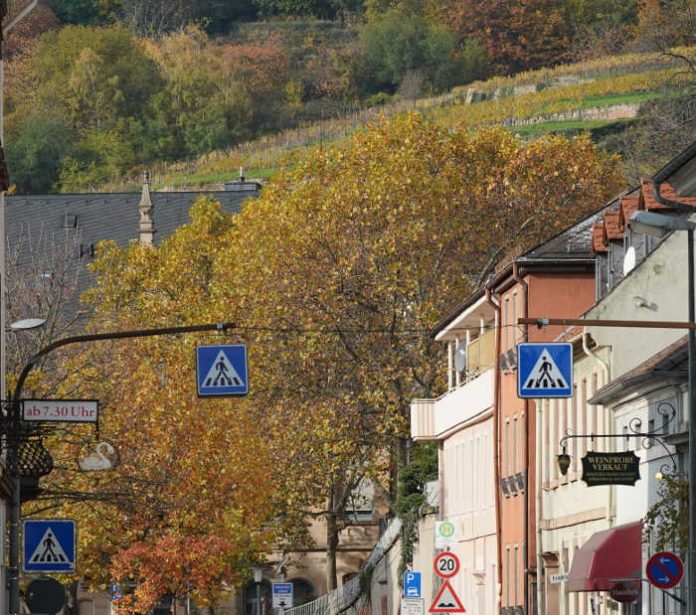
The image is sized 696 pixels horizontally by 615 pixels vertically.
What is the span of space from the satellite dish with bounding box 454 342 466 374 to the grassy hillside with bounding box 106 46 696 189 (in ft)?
200

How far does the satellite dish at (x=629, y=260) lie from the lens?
139 feet

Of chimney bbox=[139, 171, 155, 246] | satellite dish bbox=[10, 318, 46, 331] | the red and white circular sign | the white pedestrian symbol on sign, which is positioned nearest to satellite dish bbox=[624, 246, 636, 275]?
the white pedestrian symbol on sign

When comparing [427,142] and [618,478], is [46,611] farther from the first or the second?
[427,142]

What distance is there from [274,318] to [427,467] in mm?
5508

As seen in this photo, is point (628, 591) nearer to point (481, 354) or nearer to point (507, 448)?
point (507, 448)

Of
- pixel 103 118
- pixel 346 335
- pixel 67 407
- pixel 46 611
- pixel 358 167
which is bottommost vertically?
pixel 46 611

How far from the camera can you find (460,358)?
5997 centimetres

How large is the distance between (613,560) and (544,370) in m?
3.10

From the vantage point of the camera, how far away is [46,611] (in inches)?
1171

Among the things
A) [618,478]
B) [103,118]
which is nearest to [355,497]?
[618,478]

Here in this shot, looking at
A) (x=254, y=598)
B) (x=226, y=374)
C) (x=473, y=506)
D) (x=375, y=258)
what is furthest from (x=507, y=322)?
(x=254, y=598)

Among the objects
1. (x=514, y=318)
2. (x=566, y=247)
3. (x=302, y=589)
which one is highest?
(x=566, y=247)

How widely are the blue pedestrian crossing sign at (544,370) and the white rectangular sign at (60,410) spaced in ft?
26.9

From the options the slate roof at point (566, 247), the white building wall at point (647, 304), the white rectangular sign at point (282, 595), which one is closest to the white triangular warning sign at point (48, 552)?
the white building wall at point (647, 304)
